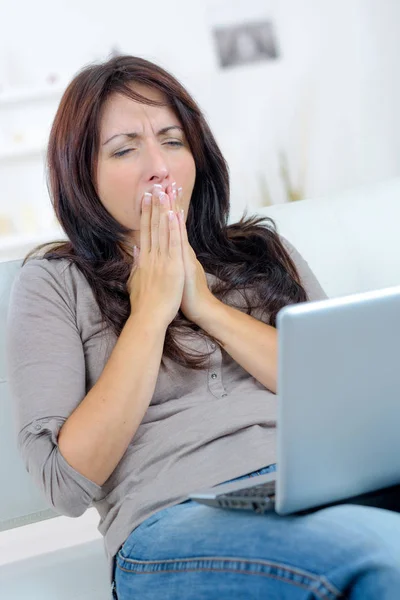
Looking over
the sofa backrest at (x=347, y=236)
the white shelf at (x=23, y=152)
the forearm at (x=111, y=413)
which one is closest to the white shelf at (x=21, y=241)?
the white shelf at (x=23, y=152)

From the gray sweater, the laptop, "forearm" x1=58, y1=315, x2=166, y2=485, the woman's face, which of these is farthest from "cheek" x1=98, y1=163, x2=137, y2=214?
the laptop

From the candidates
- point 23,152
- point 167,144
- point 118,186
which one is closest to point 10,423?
point 118,186

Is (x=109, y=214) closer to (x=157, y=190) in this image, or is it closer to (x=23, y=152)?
(x=157, y=190)

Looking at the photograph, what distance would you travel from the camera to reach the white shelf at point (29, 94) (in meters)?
4.82

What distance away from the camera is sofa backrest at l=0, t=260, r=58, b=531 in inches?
62.7

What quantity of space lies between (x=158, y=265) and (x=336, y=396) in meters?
0.67

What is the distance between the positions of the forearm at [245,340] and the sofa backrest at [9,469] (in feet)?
1.25

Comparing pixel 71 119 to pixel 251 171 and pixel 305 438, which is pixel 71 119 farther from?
pixel 251 171

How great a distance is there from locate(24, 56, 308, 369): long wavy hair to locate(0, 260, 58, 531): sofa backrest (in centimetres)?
9

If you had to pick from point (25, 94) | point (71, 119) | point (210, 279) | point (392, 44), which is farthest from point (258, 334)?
point (392, 44)

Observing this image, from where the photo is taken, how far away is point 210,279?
158 cm

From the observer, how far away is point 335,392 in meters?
0.84

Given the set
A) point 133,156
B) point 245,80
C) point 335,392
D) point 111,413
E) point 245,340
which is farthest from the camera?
point 245,80

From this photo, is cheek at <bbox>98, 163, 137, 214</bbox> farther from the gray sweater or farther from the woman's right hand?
the gray sweater
